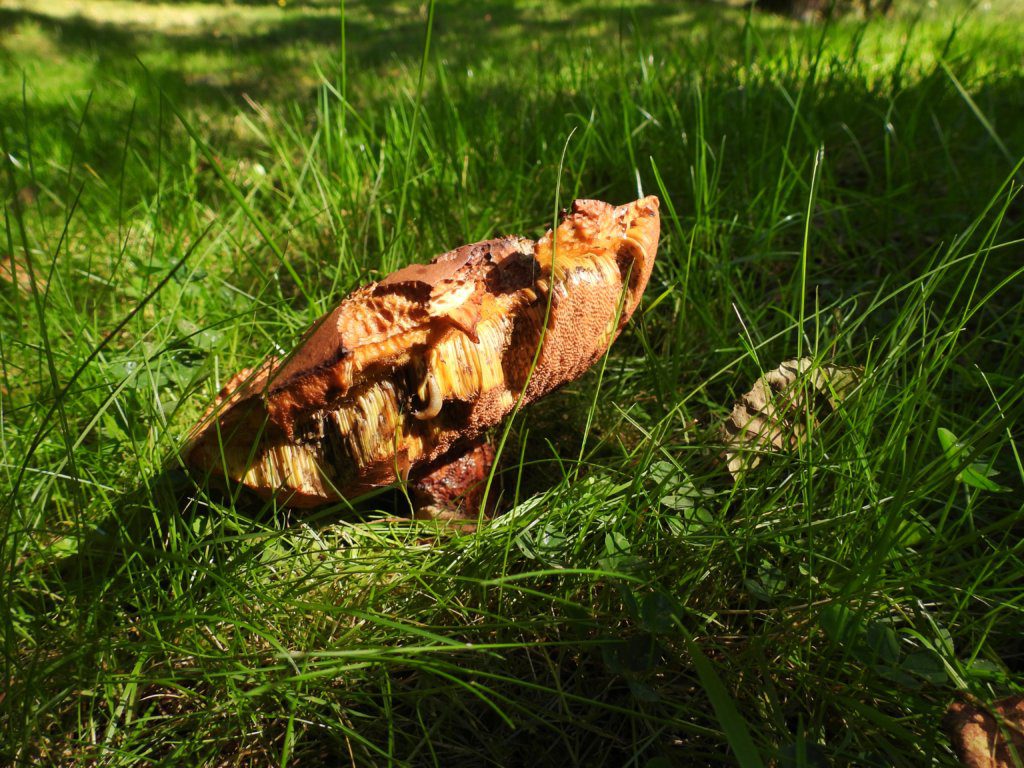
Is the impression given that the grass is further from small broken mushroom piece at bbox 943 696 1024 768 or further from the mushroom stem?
the mushroom stem

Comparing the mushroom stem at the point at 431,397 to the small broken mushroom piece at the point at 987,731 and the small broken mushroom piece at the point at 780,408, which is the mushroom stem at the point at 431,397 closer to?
the small broken mushroom piece at the point at 780,408

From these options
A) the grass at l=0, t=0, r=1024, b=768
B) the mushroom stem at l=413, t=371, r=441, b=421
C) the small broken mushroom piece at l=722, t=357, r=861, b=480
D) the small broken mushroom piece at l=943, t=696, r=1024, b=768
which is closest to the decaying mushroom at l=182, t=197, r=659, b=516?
the mushroom stem at l=413, t=371, r=441, b=421

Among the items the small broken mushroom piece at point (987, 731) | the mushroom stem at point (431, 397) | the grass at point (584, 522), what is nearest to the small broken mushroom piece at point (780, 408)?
the grass at point (584, 522)

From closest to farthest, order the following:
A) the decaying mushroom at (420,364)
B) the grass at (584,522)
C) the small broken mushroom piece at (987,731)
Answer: the small broken mushroom piece at (987,731), the grass at (584,522), the decaying mushroom at (420,364)

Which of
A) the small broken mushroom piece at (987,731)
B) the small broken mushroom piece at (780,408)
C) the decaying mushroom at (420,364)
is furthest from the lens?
the small broken mushroom piece at (780,408)

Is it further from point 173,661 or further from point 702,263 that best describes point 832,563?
point 173,661

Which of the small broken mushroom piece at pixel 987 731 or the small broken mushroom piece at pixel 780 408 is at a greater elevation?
the small broken mushroom piece at pixel 780 408

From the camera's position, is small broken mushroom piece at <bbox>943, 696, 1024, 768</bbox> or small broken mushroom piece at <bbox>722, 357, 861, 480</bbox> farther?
small broken mushroom piece at <bbox>722, 357, 861, 480</bbox>
